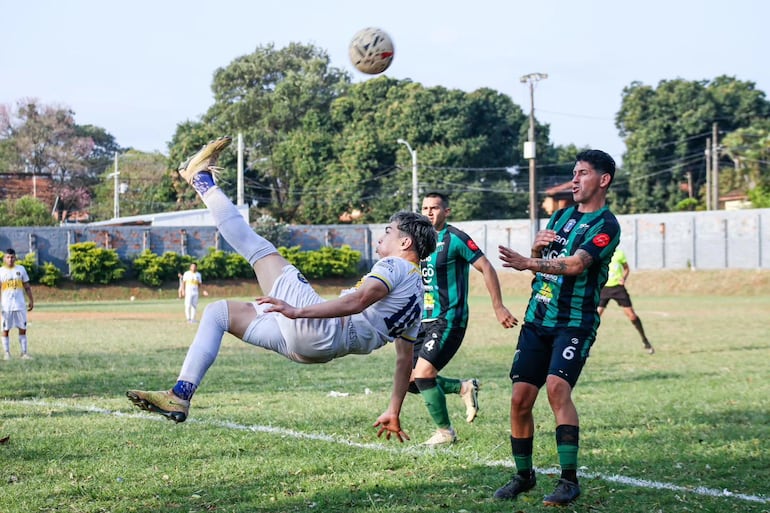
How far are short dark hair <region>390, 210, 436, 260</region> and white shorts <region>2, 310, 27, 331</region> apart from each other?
14.1 metres

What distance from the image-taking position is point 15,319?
61.0 feet

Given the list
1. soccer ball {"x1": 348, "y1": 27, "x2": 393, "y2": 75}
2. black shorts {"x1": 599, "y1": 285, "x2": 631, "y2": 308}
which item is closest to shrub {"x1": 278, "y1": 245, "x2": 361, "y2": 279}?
black shorts {"x1": 599, "y1": 285, "x2": 631, "y2": 308}

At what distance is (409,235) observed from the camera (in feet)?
21.4

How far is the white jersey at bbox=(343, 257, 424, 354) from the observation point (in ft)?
20.5

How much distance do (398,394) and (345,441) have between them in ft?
6.24

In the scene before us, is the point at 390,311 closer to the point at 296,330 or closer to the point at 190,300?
the point at 296,330

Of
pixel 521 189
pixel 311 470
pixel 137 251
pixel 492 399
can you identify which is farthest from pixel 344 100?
pixel 311 470

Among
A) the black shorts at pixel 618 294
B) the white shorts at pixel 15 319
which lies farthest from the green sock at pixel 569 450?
the white shorts at pixel 15 319

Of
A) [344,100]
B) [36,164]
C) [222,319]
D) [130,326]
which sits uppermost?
[344,100]

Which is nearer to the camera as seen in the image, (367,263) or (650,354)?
(650,354)

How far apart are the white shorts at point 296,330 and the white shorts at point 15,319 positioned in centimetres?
1390

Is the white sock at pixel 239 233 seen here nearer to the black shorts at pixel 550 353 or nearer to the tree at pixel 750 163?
the black shorts at pixel 550 353

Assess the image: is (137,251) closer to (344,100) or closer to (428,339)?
(344,100)

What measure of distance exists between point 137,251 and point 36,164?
25.4m
